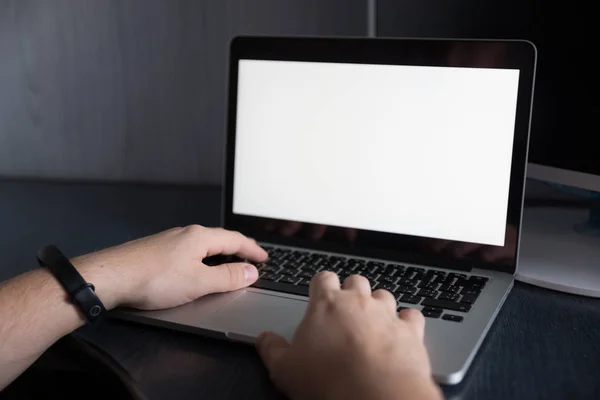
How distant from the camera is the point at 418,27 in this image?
1078mm

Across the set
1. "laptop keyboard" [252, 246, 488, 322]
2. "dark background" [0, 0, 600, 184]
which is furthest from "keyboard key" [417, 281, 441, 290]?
"dark background" [0, 0, 600, 184]

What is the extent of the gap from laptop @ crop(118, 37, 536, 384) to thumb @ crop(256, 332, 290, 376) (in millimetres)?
46

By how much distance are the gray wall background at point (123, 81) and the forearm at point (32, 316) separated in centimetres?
57

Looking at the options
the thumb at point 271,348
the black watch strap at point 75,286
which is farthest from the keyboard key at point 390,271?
the black watch strap at point 75,286

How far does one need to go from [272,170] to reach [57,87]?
0.55m

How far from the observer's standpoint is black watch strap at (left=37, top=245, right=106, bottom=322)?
71 cm

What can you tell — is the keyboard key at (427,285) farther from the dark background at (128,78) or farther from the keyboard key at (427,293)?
the dark background at (128,78)

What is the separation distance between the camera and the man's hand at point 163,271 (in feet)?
2.41

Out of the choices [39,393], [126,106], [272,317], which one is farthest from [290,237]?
[126,106]

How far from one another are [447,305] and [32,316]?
1.35 ft

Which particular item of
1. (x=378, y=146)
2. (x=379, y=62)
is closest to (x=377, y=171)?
(x=378, y=146)

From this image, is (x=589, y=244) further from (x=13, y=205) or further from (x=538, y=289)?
(x=13, y=205)

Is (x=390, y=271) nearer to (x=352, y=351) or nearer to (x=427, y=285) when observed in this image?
(x=427, y=285)

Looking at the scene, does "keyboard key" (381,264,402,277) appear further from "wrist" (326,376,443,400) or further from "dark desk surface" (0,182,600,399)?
"wrist" (326,376,443,400)
